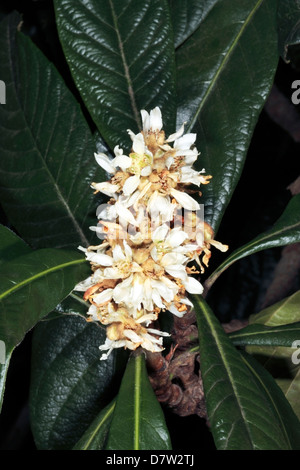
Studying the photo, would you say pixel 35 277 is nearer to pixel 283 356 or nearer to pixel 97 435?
pixel 97 435

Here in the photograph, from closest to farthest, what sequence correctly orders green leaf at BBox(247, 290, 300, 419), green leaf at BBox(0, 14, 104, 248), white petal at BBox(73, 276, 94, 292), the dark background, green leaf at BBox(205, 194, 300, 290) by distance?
white petal at BBox(73, 276, 94, 292) → green leaf at BBox(205, 194, 300, 290) → green leaf at BBox(0, 14, 104, 248) → green leaf at BBox(247, 290, 300, 419) → the dark background

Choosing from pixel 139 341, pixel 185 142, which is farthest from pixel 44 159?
pixel 139 341

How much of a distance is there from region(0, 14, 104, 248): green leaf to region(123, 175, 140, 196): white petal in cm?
27

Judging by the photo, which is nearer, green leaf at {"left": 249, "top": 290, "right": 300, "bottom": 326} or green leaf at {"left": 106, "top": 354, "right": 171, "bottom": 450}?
green leaf at {"left": 106, "top": 354, "right": 171, "bottom": 450}

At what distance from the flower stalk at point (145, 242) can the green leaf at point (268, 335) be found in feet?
0.48

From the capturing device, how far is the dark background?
1441 millimetres

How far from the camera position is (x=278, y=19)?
110 cm

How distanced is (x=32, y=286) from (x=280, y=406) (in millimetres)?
419

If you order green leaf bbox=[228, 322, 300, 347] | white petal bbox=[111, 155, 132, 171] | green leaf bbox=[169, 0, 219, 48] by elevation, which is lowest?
green leaf bbox=[228, 322, 300, 347]

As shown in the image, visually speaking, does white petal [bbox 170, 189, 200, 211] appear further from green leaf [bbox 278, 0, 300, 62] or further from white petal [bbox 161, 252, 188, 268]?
green leaf [bbox 278, 0, 300, 62]

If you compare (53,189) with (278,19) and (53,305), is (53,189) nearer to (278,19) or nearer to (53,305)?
(53,305)

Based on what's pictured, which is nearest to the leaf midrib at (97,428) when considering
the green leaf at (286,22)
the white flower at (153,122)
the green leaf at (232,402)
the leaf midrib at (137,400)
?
the leaf midrib at (137,400)

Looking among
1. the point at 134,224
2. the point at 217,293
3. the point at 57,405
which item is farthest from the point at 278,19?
the point at 57,405

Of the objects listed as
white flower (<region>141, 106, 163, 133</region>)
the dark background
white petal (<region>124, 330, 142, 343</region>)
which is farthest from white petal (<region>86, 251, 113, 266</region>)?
the dark background
